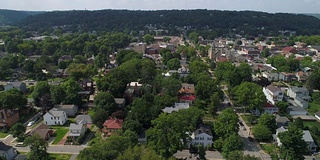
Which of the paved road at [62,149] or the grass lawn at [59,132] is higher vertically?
the paved road at [62,149]

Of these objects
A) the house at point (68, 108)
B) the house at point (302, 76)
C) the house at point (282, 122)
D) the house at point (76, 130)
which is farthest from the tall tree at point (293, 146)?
the house at point (302, 76)

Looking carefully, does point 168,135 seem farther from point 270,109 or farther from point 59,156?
point 270,109

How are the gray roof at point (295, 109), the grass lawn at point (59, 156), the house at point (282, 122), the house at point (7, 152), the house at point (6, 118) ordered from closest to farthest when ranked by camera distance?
1. the house at point (7, 152)
2. the grass lawn at point (59, 156)
3. the house at point (282, 122)
4. the house at point (6, 118)
5. the gray roof at point (295, 109)

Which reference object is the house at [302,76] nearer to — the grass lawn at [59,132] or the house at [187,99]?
the house at [187,99]

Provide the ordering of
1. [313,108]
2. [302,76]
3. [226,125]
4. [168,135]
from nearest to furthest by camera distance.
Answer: [168,135] < [226,125] < [313,108] < [302,76]

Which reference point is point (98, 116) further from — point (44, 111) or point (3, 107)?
point (3, 107)

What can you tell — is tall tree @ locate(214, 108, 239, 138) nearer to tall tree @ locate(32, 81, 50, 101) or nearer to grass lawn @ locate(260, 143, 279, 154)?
grass lawn @ locate(260, 143, 279, 154)

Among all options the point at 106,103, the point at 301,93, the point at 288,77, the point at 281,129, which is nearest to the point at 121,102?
the point at 106,103
